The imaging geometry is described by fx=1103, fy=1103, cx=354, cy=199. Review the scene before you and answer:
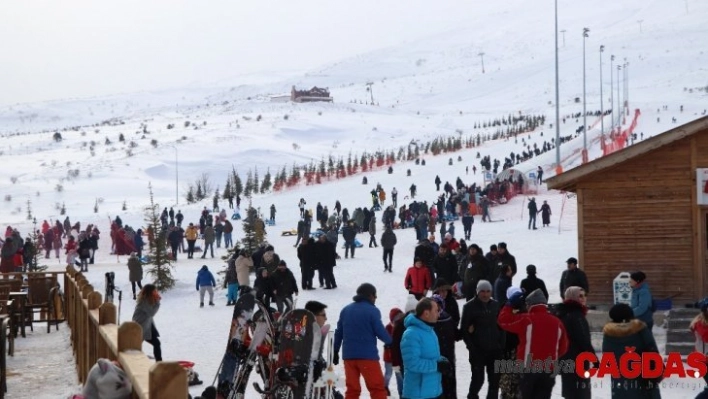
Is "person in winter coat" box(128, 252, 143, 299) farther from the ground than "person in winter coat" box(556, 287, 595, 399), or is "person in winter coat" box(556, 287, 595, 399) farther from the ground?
"person in winter coat" box(556, 287, 595, 399)

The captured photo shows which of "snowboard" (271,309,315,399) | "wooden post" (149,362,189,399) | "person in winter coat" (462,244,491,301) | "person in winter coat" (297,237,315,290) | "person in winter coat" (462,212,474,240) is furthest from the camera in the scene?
"person in winter coat" (462,212,474,240)

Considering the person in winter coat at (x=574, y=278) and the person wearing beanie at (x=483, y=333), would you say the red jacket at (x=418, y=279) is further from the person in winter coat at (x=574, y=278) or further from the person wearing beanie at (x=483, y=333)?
the person wearing beanie at (x=483, y=333)

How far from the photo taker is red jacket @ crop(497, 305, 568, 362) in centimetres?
918

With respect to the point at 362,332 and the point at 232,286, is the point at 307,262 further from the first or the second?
the point at 362,332

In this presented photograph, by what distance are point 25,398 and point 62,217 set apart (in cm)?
3813

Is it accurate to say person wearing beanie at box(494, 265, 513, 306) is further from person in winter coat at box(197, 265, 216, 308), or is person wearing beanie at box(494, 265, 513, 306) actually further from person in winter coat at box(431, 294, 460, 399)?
person in winter coat at box(197, 265, 216, 308)

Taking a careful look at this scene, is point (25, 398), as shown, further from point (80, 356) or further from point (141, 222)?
point (141, 222)

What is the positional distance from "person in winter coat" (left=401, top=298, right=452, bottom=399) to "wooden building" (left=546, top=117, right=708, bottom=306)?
8247mm

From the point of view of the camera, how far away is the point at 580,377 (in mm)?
9461

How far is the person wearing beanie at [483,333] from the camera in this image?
10797 millimetres

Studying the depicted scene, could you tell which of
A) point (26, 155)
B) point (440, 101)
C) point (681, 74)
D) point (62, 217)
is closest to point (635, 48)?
point (681, 74)

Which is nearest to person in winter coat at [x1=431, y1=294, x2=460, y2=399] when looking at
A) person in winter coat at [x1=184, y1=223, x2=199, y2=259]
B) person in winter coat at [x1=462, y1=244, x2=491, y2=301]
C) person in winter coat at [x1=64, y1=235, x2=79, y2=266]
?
person in winter coat at [x1=462, y1=244, x2=491, y2=301]

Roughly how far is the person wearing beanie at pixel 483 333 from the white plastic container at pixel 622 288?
5556 mm

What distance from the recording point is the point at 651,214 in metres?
16.4
